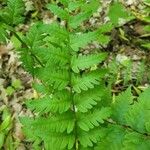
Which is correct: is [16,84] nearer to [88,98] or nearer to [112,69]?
[112,69]

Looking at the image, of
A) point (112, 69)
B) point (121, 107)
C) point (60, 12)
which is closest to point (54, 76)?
point (60, 12)

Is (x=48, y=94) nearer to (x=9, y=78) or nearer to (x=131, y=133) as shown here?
(x=131, y=133)

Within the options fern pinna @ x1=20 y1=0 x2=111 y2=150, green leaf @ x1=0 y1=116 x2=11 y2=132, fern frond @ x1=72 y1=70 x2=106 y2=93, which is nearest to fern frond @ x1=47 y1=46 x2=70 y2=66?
fern pinna @ x1=20 y1=0 x2=111 y2=150

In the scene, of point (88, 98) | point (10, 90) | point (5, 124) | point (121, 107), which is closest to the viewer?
point (88, 98)

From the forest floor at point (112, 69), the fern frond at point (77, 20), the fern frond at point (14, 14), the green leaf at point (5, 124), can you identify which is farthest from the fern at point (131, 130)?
the green leaf at point (5, 124)

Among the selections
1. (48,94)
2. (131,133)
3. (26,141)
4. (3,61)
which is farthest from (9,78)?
(131,133)

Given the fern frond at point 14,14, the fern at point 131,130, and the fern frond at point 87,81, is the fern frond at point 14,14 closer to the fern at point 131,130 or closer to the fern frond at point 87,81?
the fern frond at point 87,81

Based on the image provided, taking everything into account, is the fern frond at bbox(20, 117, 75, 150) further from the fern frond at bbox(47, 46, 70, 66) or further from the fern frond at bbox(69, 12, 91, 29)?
the fern frond at bbox(69, 12, 91, 29)

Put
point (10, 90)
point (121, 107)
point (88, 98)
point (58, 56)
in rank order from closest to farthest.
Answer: point (58, 56) < point (88, 98) < point (121, 107) < point (10, 90)
